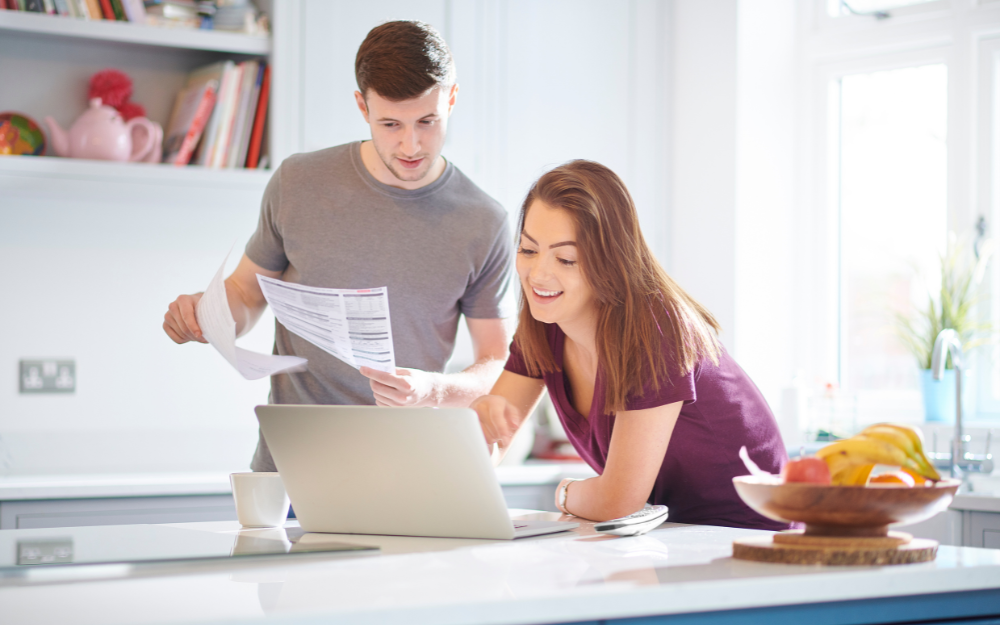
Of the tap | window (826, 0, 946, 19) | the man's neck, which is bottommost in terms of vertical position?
the tap

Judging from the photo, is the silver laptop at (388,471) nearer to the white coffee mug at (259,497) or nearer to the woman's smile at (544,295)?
the white coffee mug at (259,497)

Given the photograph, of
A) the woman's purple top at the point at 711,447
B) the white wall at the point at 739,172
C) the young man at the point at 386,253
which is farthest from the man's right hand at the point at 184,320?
the white wall at the point at 739,172

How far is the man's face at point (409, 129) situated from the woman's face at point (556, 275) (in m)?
0.34

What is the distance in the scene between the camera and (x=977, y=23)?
2943 millimetres

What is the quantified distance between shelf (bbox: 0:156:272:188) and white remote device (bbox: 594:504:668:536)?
1.71m

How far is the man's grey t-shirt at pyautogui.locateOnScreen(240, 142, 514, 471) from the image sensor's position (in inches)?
69.9

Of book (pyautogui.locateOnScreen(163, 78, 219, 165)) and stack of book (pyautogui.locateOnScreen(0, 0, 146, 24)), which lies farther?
book (pyautogui.locateOnScreen(163, 78, 219, 165))

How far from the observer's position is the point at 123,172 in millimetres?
2424

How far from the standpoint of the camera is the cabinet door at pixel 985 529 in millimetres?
2115

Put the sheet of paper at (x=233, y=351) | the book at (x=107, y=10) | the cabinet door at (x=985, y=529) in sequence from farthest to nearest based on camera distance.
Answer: the book at (x=107, y=10) → the cabinet door at (x=985, y=529) → the sheet of paper at (x=233, y=351)

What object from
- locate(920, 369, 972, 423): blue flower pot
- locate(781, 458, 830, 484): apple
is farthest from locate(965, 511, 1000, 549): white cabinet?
locate(781, 458, 830, 484): apple

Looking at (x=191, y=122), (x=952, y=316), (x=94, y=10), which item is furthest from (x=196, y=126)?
(x=952, y=316)

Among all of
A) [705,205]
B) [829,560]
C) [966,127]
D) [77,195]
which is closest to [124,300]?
[77,195]

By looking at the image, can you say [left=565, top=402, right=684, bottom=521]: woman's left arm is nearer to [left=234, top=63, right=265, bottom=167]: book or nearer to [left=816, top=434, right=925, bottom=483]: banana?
[left=816, top=434, right=925, bottom=483]: banana
